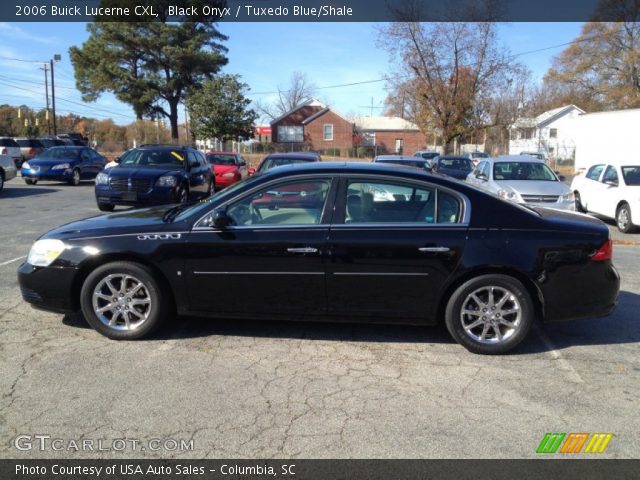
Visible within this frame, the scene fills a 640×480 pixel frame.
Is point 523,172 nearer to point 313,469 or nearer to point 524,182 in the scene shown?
point 524,182

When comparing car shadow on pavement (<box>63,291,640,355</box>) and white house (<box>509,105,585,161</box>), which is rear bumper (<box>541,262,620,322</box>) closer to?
car shadow on pavement (<box>63,291,640,355</box>)

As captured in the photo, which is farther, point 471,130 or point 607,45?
point 607,45

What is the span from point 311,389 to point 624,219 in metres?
10.7

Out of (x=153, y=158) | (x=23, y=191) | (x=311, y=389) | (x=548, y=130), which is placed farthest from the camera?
(x=548, y=130)

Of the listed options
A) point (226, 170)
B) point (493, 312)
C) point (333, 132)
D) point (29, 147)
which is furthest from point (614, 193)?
point (333, 132)

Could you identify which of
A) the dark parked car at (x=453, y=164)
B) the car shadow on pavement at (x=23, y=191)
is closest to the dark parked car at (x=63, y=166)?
the car shadow on pavement at (x=23, y=191)

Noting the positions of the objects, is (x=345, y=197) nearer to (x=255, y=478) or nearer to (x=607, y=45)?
(x=255, y=478)

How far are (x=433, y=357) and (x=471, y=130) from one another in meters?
37.4

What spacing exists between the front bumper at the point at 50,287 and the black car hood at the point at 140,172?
24.2 feet

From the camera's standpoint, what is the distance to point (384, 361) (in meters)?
4.41

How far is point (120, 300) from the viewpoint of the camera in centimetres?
469

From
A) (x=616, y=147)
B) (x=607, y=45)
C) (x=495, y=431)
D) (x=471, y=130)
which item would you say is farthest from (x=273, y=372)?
(x=607, y=45)

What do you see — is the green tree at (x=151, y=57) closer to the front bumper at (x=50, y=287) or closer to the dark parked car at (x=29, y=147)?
the dark parked car at (x=29, y=147)

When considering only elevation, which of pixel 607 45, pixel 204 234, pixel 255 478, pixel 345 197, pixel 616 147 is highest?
pixel 607 45
